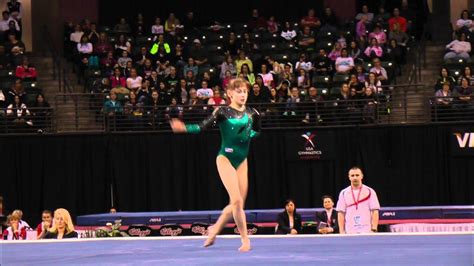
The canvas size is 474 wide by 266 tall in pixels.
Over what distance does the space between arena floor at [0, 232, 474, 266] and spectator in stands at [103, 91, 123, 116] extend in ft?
29.9

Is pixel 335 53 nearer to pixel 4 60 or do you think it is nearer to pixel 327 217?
pixel 4 60

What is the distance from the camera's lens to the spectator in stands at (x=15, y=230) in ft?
44.1

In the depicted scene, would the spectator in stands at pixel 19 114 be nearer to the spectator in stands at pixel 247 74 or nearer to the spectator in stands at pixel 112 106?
the spectator in stands at pixel 112 106

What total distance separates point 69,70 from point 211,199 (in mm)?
5367

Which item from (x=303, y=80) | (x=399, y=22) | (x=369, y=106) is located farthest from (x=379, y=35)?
(x=369, y=106)

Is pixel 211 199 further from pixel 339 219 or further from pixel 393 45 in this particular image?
pixel 339 219

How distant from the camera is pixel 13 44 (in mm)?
21594

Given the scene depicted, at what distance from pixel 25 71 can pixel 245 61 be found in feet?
15.5

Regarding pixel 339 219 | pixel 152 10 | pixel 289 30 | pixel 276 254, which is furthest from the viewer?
pixel 152 10

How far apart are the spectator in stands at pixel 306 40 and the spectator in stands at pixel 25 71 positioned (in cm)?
579

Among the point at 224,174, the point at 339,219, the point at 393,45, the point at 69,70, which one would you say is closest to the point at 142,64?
the point at 69,70

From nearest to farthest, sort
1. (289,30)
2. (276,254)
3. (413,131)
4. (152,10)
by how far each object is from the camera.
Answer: (276,254) < (413,131) < (289,30) < (152,10)

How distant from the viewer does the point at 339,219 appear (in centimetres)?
1096

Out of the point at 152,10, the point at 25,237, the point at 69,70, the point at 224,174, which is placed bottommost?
the point at 25,237
